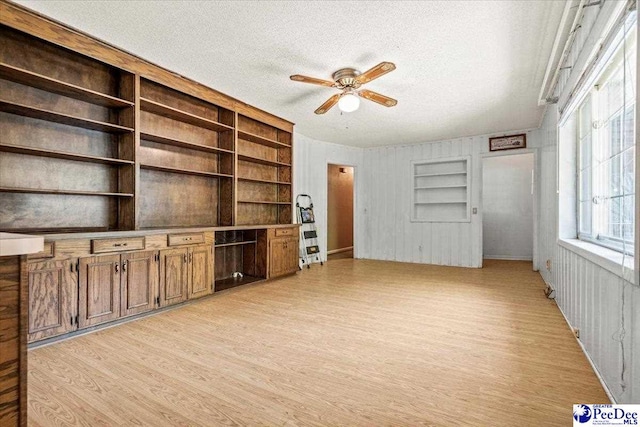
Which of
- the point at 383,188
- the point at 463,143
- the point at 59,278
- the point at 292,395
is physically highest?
the point at 463,143

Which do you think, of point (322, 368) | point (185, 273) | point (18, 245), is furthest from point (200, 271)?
point (18, 245)

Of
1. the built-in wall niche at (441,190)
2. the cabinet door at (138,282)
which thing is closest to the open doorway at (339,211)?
the built-in wall niche at (441,190)

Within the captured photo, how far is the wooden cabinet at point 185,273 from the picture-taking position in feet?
10.8

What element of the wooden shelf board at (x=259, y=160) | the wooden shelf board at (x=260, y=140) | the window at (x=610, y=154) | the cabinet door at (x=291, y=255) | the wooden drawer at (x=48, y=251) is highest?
the wooden shelf board at (x=260, y=140)

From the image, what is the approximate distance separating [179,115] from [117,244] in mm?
1716

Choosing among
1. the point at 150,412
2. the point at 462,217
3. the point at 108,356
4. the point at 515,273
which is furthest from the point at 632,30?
the point at 462,217

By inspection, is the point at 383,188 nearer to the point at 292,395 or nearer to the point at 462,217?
the point at 462,217

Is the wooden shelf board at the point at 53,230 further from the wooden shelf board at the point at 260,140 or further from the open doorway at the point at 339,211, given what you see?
the open doorway at the point at 339,211

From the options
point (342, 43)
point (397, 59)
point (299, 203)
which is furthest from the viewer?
point (299, 203)

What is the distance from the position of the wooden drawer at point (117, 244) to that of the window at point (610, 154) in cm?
351

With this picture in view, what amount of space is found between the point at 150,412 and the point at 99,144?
2710 mm

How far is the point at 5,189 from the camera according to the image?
2.39 meters

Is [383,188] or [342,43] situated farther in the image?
[383,188]

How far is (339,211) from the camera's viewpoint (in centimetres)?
844
